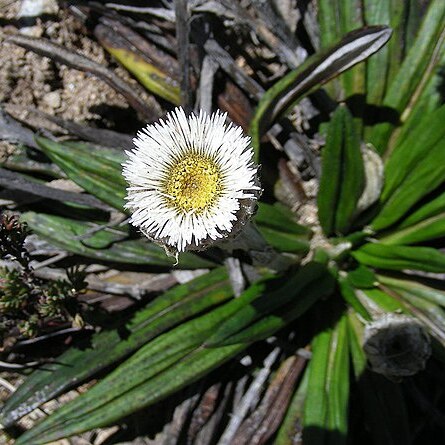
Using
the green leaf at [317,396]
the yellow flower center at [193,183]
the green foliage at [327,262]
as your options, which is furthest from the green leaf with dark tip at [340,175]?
the yellow flower center at [193,183]

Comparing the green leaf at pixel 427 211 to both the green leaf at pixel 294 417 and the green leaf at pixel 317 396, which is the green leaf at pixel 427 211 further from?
the green leaf at pixel 294 417

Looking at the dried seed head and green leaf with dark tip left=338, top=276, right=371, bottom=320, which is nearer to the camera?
the dried seed head

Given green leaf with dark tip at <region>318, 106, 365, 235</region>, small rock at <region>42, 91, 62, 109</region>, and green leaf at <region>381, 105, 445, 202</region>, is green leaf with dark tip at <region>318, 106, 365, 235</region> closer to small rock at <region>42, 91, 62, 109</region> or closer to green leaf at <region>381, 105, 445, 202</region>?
green leaf at <region>381, 105, 445, 202</region>

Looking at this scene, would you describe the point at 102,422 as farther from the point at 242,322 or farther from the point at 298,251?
the point at 298,251

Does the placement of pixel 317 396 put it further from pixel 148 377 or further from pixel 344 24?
pixel 344 24

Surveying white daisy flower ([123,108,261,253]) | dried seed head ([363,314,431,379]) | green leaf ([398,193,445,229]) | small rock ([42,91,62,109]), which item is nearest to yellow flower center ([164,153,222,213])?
white daisy flower ([123,108,261,253])

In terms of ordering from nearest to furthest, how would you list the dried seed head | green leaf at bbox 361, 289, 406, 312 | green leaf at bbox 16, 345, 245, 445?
the dried seed head → green leaf at bbox 16, 345, 245, 445 → green leaf at bbox 361, 289, 406, 312
